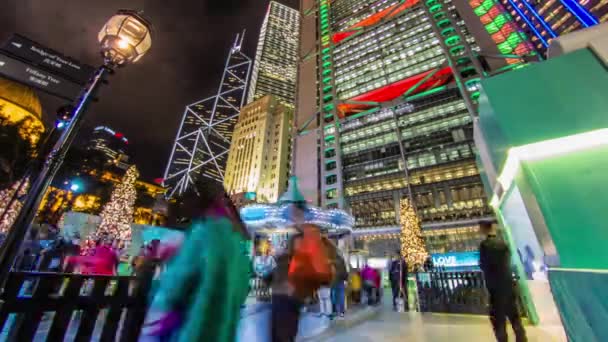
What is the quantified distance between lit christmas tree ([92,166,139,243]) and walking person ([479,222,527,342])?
19496 millimetres

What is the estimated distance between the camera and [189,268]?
1.30 meters

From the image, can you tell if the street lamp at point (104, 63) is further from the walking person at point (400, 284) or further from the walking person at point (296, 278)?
the walking person at point (400, 284)

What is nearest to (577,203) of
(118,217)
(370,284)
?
(370,284)

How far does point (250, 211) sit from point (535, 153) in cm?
956

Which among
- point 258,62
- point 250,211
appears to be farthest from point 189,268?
point 258,62

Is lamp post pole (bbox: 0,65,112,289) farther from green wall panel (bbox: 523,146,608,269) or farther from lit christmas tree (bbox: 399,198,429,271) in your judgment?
lit christmas tree (bbox: 399,198,429,271)

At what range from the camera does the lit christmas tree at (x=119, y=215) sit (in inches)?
626

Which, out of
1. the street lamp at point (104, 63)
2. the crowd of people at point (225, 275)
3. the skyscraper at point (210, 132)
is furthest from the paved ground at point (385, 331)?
the skyscraper at point (210, 132)

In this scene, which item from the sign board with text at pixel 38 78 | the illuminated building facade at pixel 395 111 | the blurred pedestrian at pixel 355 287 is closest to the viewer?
the sign board with text at pixel 38 78

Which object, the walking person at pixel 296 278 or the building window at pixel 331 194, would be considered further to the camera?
the building window at pixel 331 194

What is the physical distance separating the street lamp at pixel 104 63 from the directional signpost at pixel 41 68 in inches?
6.0

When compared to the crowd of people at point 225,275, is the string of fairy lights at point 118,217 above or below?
above

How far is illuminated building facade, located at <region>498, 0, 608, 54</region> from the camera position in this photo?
41.4 meters

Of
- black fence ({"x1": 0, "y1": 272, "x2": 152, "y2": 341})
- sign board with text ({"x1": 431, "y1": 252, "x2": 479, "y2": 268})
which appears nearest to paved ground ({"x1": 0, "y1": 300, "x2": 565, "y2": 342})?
black fence ({"x1": 0, "y1": 272, "x2": 152, "y2": 341})
